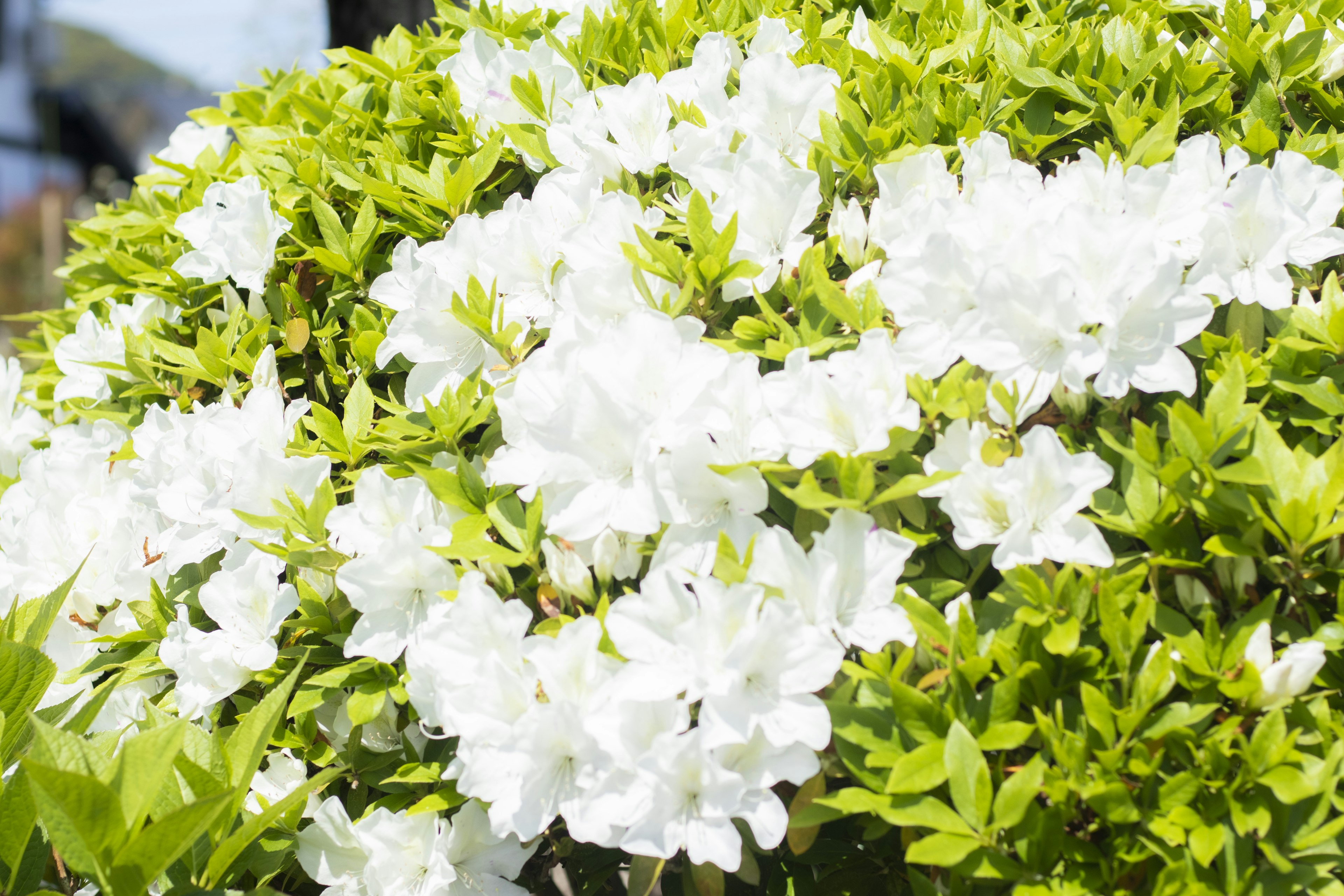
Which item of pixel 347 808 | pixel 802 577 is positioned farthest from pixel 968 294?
pixel 347 808

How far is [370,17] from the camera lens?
396 centimetres

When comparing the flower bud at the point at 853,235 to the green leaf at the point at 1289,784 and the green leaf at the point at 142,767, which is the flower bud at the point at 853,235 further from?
the green leaf at the point at 142,767

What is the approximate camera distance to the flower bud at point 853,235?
61.5 inches

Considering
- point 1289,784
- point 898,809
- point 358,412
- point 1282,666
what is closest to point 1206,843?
point 1289,784

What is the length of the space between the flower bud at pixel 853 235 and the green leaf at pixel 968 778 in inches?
30.0

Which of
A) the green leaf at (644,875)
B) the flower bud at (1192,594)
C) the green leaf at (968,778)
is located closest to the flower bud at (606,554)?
the green leaf at (644,875)

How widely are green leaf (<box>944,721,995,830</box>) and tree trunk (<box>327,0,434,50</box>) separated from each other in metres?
3.64

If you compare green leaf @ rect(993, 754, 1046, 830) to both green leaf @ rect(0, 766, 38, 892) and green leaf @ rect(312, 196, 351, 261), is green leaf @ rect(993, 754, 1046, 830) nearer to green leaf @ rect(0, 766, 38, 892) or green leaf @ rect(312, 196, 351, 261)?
green leaf @ rect(0, 766, 38, 892)

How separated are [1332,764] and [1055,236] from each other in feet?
2.34

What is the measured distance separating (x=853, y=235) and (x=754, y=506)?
21.6 inches

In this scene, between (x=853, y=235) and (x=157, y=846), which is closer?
(x=157, y=846)

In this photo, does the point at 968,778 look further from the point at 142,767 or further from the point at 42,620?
the point at 42,620

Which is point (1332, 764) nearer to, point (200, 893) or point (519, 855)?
point (519, 855)

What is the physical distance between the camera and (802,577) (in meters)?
1.21
